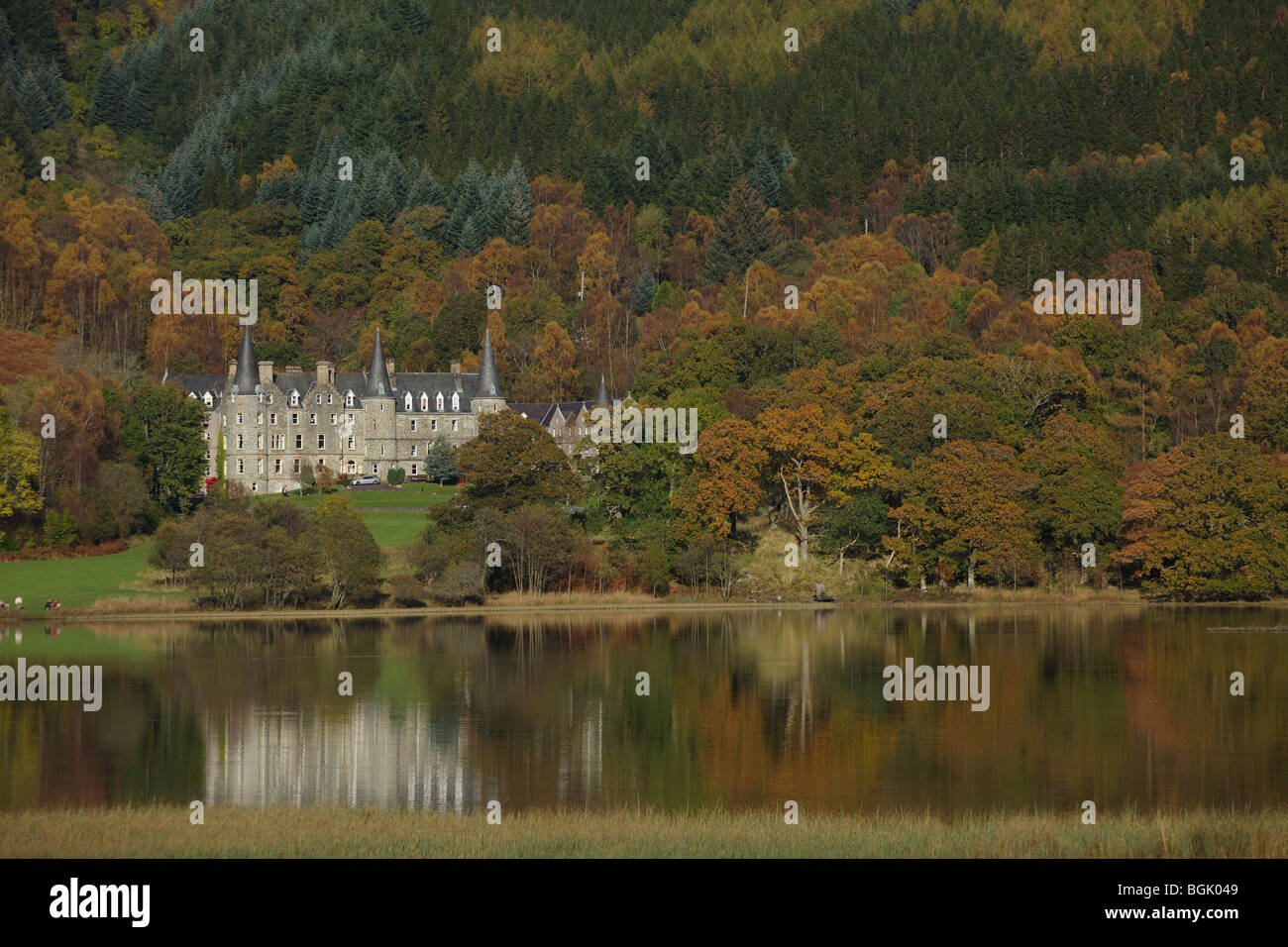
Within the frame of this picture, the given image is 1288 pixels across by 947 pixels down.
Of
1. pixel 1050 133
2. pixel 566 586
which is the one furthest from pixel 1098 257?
pixel 566 586

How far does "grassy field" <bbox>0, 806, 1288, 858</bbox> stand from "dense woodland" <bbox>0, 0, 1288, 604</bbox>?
3979cm

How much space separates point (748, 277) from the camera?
4995 inches

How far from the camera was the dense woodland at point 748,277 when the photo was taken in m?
72.1

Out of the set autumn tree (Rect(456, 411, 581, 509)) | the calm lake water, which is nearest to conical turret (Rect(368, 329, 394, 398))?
autumn tree (Rect(456, 411, 581, 509))

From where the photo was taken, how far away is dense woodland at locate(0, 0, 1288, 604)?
72125 millimetres

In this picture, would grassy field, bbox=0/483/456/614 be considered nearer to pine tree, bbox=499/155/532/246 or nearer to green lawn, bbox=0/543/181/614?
green lawn, bbox=0/543/181/614

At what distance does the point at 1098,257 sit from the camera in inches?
4604

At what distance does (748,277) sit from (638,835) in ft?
338

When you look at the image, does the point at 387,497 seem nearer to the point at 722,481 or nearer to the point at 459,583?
the point at 459,583

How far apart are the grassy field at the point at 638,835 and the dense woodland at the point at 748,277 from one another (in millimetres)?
39795

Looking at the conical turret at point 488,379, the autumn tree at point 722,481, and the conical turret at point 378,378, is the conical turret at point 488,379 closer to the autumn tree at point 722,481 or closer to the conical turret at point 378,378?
the conical turret at point 378,378

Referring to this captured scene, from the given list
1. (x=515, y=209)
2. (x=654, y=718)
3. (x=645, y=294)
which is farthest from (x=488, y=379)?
(x=654, y=718)

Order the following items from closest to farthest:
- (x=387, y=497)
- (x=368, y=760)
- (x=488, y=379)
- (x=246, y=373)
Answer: (x=368, y=760)
(x=387, y=497)
(x=246, y=373)
(x=488, y=379)
